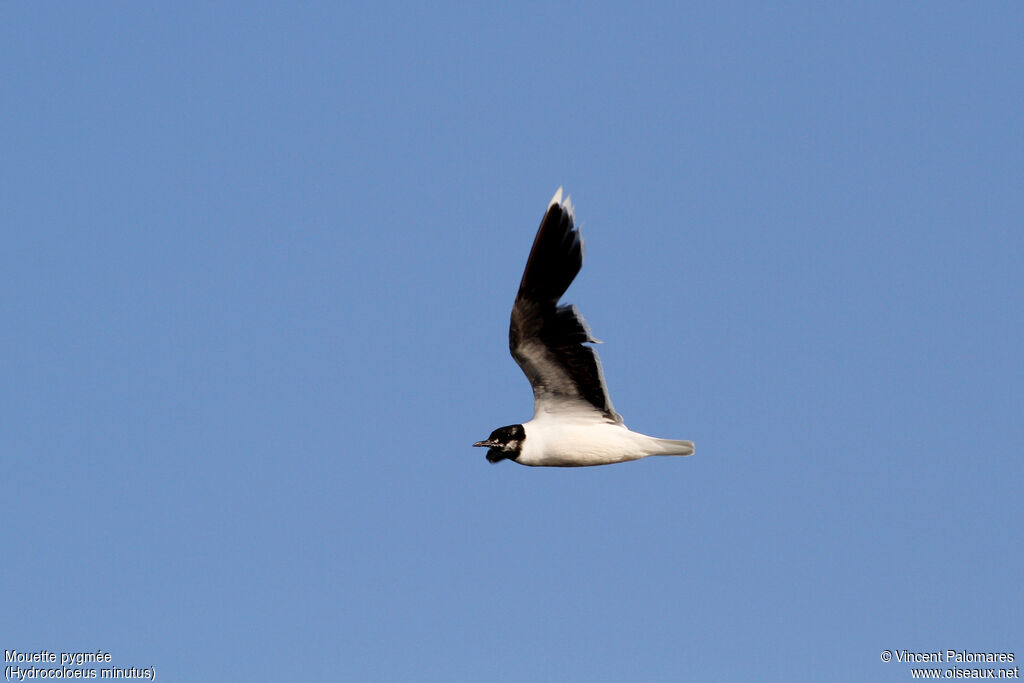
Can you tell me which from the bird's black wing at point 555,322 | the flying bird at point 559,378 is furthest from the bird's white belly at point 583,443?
the bird's black wing at point 555,322

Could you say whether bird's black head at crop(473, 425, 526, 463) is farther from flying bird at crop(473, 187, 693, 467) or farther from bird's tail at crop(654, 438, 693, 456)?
bird's tail at crop(654, 438, 693, 456)

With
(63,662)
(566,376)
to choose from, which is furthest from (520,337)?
(63,662)

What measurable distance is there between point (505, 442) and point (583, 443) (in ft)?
3.83

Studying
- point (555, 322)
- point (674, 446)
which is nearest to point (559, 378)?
point (555, 322)

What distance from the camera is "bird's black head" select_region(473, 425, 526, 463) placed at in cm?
2220

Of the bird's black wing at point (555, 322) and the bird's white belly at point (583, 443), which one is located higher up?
the bird's black wing at point (555, 322)

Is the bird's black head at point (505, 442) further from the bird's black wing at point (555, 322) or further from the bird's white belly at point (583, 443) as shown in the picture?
the bird's black wing at point (555, 322)

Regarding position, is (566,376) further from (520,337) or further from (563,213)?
(563,213)

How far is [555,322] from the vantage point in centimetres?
2127

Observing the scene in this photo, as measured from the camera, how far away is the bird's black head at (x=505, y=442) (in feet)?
72.8

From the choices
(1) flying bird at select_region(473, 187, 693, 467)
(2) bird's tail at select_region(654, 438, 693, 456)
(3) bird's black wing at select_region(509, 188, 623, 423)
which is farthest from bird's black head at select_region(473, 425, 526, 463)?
(2) bird's tail at select_region(654, 438, 693, 456)

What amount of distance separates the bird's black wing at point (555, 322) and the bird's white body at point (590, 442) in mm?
339

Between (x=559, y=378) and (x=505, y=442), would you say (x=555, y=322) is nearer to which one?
(x=559, y=378)

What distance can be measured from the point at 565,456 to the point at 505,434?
3.07ft
